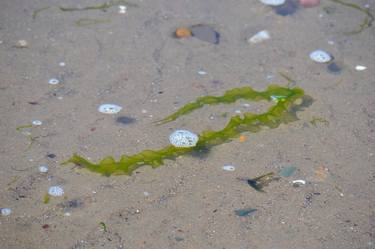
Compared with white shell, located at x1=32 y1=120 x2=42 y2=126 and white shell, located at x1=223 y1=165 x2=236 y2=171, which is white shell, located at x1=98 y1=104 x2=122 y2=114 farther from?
white shell, located at x1=223 y1=165 x2=236 y2=171

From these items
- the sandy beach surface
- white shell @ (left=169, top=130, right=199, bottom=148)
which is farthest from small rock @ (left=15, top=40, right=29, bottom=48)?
white shell @ (left=169, top=130, right=199, bottom=148)

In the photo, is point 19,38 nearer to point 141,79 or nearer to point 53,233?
point 141,79

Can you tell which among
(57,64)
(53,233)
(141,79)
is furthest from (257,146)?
(57,64)

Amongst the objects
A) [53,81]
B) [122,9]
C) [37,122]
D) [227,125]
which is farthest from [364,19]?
[37,122]

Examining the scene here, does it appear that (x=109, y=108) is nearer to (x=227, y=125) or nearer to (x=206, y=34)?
(x=227, y=125)

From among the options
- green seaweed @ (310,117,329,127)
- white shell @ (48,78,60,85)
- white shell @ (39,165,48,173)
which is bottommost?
white shell @ (39,165,48,173)

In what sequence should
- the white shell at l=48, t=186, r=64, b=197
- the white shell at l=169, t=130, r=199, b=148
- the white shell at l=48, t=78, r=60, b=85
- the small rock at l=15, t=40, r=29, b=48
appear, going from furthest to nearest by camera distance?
the small rock at l=15, t=40, r=29, b=48, the white shell at l=48, t=78, r=60, b=85, the white shell at l=169, t=130, r=199, b=148, the white shell at l=48, t=186, r=64, b=197

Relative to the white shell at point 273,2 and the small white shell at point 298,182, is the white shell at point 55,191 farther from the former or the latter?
Result: the white shell at point 273,2
